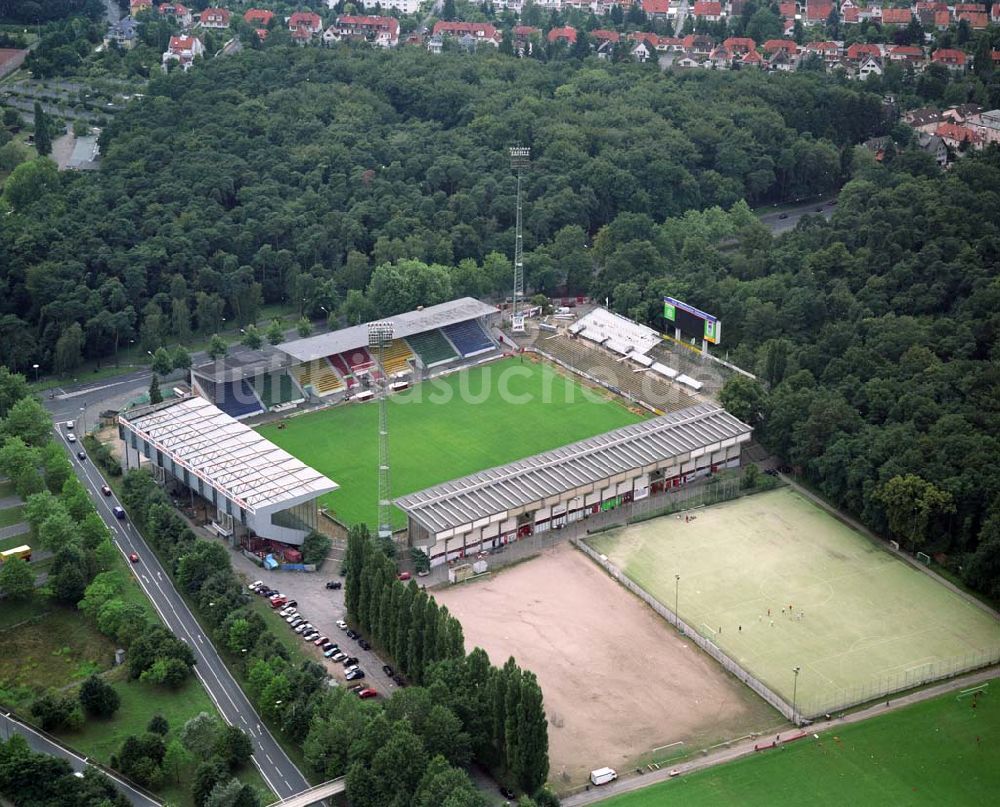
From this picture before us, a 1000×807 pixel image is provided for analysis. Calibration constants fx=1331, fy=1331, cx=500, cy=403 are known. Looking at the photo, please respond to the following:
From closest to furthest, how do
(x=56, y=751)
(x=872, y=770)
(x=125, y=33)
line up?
1. (x=872, y=770)
2. (x=56, y=751)
3. (x=125, y=33)

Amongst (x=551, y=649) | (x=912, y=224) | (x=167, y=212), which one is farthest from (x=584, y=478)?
(x=167, y=212)

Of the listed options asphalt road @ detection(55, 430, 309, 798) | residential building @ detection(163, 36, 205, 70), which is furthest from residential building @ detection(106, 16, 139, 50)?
asphalt road @ detection(55, 430, 309, 798)

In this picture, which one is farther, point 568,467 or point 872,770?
point 568,467

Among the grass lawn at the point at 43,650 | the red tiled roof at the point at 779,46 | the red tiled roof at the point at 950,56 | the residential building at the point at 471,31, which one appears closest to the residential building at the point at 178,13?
the residential building at the point at 471,31

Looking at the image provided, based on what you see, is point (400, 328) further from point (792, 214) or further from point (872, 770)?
point (872, 770)

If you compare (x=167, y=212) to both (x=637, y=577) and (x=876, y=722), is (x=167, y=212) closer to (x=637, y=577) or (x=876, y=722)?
(x=637, y=577)

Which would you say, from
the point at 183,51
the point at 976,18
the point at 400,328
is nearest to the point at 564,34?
the point at 183,51

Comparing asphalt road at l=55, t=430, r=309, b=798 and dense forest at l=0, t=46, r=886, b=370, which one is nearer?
asphalt road at l=55, t=430, r=309, b=798

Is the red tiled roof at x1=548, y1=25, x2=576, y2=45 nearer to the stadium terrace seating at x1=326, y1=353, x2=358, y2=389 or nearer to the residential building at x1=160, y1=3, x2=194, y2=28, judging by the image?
the residential building at x1=160, y1=3, x2=194, y2=28
